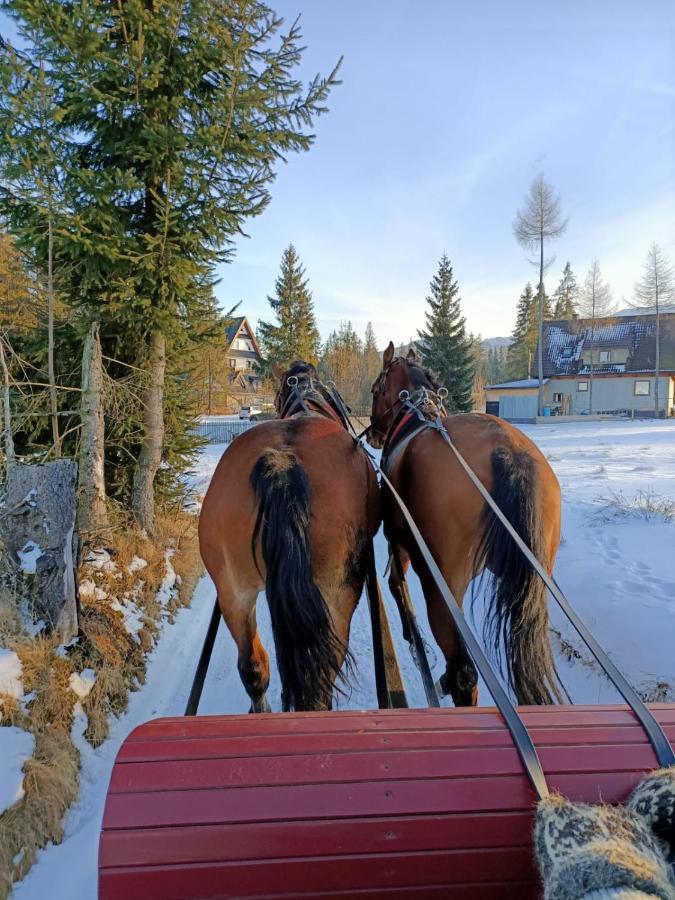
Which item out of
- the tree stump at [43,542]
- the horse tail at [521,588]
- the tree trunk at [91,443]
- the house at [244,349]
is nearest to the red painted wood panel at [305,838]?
the horse tail at [521,588]

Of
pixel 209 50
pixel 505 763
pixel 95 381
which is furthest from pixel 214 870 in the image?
pixel 209 50

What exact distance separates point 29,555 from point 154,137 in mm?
4011

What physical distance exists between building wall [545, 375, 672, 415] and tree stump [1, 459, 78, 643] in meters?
36.9

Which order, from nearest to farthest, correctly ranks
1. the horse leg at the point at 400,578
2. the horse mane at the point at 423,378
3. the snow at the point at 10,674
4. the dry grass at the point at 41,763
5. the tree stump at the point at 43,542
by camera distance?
the dry grass at the point at 41,763 → the snow at the point at 10,674 → the tree stump at the point at 43,542 → the horse leg at the point at 400,578 → the horse mane at the point at 423,378

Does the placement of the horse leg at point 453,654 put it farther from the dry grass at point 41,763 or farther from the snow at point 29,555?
the snow at point 29,555

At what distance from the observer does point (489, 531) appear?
2.46m

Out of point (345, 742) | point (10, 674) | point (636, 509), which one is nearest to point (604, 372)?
point (636, 509)

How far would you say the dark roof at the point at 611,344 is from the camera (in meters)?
33.6

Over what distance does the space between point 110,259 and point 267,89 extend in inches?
106

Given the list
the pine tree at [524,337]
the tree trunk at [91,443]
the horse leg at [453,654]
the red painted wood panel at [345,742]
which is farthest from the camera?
the pine tree at [524,337]

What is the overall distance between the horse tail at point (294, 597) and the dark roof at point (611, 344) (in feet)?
119

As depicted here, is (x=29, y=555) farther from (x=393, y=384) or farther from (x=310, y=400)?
(x=393, y=384)

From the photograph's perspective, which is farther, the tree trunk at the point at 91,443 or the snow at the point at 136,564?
the tree trunk at the point at 91,443

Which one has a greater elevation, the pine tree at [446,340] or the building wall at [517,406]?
the pine tree at [446,340]
